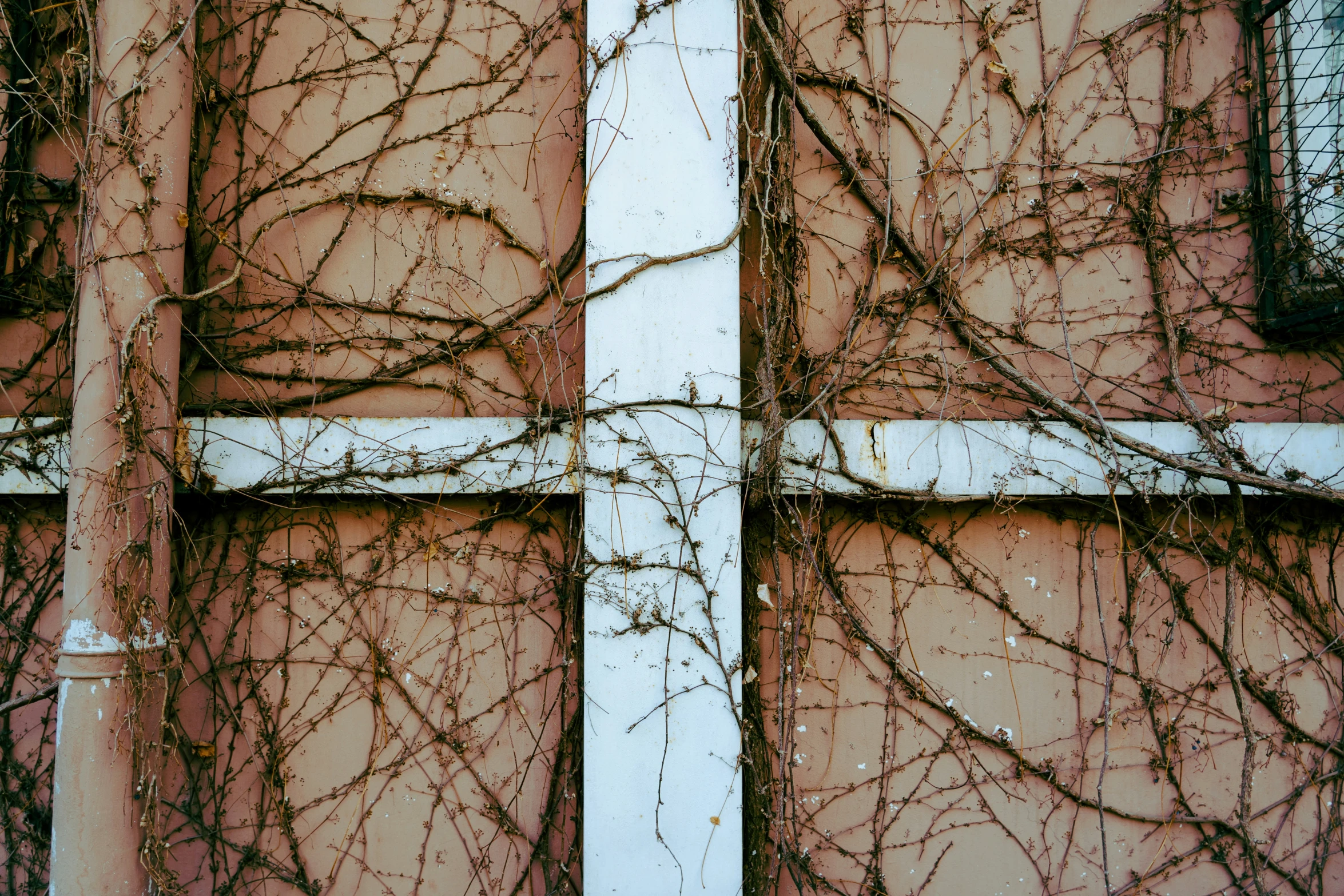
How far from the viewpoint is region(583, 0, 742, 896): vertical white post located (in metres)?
2.21

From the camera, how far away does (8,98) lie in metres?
2.54

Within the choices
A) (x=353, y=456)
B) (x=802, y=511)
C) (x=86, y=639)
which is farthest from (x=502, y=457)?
(x=86, y=639)

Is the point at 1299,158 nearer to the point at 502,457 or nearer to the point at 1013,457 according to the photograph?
the point at 1013,457

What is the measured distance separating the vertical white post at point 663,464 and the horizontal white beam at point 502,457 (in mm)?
211

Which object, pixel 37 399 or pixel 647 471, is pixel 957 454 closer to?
pixel 647 471

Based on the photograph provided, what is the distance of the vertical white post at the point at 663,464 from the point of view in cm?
221

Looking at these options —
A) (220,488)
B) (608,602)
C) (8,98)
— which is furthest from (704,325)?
(8,98)

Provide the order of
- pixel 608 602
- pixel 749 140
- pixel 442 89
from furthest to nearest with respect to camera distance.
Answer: pixel 442 89 → pixel 749 140 → pixel 608 602

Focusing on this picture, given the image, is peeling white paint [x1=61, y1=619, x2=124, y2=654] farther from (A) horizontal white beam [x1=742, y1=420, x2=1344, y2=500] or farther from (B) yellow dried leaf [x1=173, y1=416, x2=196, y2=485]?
(A) horizontal white beam [x1=742, y1=420, x2=1344, y2=500]

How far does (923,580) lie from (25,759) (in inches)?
118

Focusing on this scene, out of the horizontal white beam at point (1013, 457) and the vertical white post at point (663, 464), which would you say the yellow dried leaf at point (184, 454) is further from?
the horizontal white beam at point (1013, 457)

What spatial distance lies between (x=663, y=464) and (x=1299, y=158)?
255 cm

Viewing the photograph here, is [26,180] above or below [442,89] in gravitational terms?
below

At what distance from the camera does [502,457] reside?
94.3 inches
